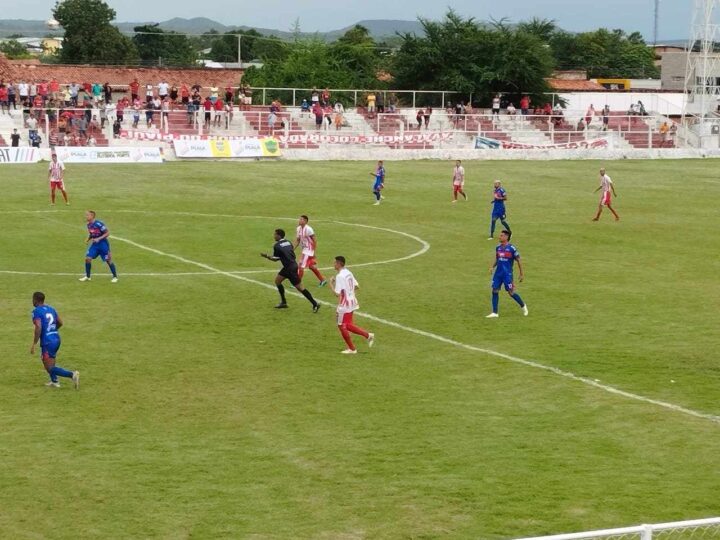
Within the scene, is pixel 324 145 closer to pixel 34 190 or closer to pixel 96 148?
pixel 96 148

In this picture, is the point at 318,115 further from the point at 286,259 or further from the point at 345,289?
the point at 345,289

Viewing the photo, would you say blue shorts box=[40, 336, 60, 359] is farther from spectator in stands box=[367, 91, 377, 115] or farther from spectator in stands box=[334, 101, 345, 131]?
spectator in stands box=[367, 91, 377, 115]

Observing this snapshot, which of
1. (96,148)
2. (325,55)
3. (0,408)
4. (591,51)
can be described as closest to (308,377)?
(0,408)

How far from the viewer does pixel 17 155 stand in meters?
62.7

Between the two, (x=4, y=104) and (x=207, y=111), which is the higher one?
(x=4, y=104)

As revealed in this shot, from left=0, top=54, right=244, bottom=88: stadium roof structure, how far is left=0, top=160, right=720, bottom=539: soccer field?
63699 mm

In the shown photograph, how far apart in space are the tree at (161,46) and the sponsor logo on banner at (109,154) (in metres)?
104

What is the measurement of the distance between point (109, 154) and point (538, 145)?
93.8ft

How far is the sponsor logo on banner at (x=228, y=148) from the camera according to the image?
224 feet

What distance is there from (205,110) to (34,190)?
20233 mm

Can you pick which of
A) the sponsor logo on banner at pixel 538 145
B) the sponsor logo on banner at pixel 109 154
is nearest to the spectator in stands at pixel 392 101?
the sponsor logo on banner at pixel 538 145

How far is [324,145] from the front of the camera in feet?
240

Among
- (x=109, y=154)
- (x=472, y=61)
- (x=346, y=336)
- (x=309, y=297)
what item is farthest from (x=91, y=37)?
(x=346, y=336)

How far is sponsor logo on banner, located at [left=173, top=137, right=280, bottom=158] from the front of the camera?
224 ft
